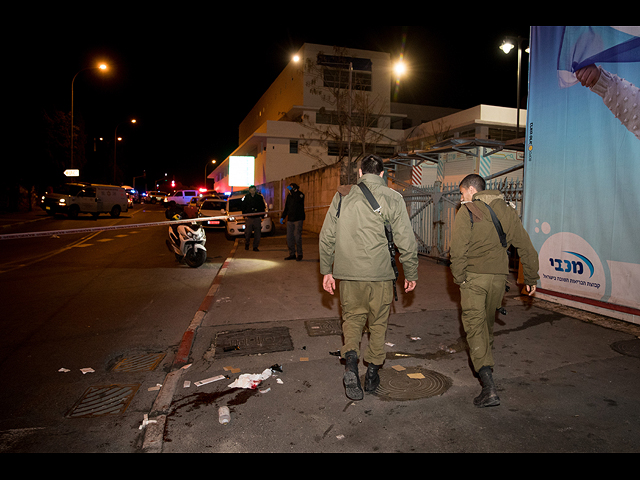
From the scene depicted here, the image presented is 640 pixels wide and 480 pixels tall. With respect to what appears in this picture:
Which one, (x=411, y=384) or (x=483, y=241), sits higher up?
(x=483, y=241)

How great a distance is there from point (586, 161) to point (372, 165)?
427 centimetres

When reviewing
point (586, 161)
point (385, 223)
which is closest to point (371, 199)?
point (385, 223)

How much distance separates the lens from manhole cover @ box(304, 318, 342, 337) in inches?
226

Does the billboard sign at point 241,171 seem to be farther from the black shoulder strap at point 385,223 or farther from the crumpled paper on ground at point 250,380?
the black shoulder strap at point 385,223

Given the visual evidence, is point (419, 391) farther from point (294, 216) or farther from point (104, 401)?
point (294, 216)

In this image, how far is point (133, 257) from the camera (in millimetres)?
12859

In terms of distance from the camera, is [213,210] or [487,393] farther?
[213,210]

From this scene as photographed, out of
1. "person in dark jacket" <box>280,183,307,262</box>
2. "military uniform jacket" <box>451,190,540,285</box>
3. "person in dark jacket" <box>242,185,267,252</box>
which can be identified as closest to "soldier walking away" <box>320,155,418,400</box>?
"military uniform jacket" <box>451,190,540,285</box>

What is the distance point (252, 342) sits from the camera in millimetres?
5438

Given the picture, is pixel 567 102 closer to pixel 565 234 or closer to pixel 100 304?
pixel 565 234

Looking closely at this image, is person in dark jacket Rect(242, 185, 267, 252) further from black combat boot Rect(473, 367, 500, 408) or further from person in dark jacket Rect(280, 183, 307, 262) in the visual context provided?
black combat boot Rect(473, 367, 500, 408)

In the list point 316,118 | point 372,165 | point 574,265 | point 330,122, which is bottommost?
point 574,265

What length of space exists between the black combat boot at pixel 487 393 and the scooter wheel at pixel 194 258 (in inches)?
336

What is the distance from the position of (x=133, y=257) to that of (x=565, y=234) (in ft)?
36.8
